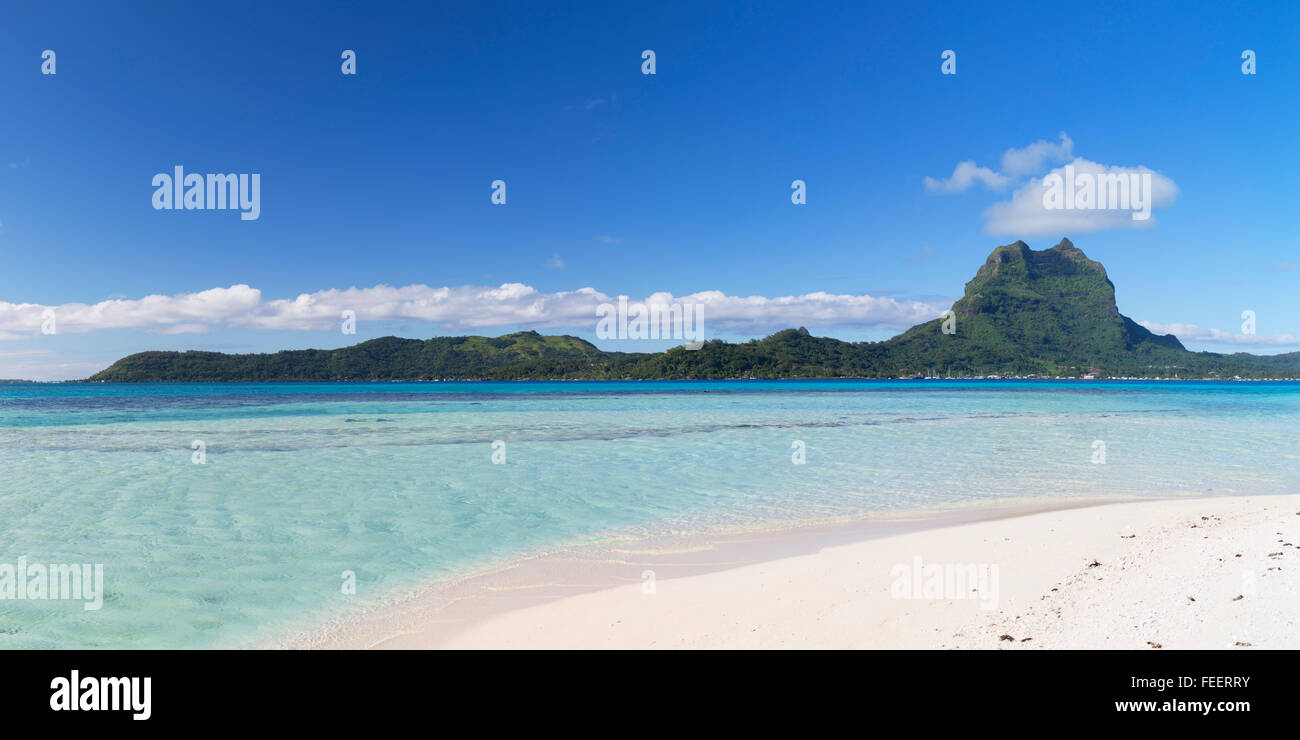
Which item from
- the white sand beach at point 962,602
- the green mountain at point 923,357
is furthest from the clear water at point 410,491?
the green mountain at point 923,357

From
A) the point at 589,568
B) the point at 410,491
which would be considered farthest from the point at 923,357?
the point at 589,568

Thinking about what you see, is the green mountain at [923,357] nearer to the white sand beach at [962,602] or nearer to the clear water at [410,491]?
the clear water at [410,491]

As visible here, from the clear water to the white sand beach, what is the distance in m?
2.16

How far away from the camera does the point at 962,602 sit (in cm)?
548

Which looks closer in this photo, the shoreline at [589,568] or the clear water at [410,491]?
the shoreline at [589,568]

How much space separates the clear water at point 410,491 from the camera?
6.81 m

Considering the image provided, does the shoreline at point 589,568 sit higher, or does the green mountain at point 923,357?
the green mountain at point 923,357

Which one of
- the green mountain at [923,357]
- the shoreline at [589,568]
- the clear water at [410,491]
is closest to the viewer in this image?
the shoreline at [589,568]

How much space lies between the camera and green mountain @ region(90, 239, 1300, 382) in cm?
16000

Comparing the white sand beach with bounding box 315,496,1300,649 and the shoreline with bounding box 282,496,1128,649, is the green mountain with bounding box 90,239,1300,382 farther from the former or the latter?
the white sand beach with bounding box 315,496,1300,649

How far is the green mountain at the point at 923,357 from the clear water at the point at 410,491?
14119 cm

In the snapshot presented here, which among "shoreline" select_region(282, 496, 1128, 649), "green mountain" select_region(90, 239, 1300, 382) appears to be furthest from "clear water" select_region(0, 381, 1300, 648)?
"green mountain" select_region(90, 239, 1300, 382)
